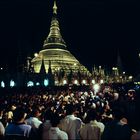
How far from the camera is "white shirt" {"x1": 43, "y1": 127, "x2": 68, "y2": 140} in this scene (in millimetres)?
7578

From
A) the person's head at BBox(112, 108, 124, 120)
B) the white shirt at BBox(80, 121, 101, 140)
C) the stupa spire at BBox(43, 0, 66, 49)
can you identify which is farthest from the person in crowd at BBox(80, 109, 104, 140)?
the stupa spire at BBox(43, 0, 66, 49)

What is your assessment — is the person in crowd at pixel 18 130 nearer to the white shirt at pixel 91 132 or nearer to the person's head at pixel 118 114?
the white shirt at pixel 91 132

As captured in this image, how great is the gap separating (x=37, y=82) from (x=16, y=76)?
6.44 meters

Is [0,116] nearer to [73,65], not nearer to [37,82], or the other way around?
[37,82]

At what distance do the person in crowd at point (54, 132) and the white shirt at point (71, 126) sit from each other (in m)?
1.67

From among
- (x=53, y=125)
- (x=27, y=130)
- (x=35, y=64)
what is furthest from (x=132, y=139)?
(x=35, y=64)

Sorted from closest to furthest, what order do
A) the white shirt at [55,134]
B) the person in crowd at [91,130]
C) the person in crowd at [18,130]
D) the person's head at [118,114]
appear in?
the white shirt at [55,134] < the person in crowd at [18,130] < the person's head at [118,114] < the person in crowd at [91,130]

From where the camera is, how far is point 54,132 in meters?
7.74

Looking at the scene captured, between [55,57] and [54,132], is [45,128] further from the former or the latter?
[55,57]

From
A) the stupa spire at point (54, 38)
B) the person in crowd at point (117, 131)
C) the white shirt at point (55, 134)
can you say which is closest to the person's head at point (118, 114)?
the person in crowd at point (117, 131)

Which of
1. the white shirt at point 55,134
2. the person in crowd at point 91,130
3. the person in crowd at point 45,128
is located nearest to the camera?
the white shirt at point 55,134

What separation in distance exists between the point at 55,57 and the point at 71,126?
11269cm

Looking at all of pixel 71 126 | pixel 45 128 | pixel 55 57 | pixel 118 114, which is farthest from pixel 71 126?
pixel 55 57

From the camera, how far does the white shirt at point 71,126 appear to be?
9680mm
